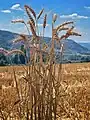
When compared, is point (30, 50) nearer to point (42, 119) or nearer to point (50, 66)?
point (50, 66)

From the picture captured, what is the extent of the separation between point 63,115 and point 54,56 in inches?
96.7

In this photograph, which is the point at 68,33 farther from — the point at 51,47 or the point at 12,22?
the point at 12,22

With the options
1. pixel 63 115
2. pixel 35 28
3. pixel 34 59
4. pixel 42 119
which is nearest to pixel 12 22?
pixel 35 28

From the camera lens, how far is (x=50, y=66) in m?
4.41

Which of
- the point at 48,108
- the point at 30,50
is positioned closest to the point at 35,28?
the point at 30,50

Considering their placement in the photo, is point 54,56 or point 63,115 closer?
point 54,56

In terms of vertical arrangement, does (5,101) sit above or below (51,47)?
below

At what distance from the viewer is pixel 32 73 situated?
4.43m

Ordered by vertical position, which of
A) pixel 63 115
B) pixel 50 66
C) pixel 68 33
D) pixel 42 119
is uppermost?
pixel 68 33

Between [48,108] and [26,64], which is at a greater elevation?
[26,64]

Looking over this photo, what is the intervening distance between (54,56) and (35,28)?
448 millimetres

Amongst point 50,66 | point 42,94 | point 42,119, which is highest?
point 50,66

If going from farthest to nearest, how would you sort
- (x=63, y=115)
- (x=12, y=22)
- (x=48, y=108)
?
(x=63, y=115)
(x=48, y=108)
(x=12, y=22)

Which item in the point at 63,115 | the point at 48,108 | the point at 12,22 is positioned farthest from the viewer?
the point at 63,115
